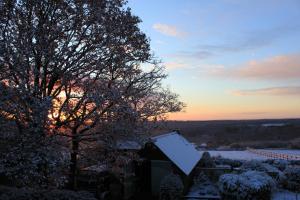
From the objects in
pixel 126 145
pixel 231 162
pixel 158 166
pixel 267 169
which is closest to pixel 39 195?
pixel 126 145

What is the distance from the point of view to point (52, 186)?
49.0 ft

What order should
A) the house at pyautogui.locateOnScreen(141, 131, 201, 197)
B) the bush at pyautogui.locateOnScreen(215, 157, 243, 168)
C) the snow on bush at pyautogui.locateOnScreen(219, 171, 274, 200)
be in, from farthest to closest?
the bush at pyautogui.locateOnScreen(215, 157, 243, 168), the house at pyautogui.locateOnScreen(141, 131, 201, 197), the snow on bush at pyautogui.locateOnScreen(219, 171, 274, 200)

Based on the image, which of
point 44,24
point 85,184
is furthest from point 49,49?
point 85,184

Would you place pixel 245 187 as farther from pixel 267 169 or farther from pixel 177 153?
pixel 267 169

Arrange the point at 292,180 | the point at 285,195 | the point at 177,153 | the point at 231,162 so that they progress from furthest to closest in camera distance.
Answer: the point at 231,162, the point at 292,180, the point at 177,153, the point at 285,195

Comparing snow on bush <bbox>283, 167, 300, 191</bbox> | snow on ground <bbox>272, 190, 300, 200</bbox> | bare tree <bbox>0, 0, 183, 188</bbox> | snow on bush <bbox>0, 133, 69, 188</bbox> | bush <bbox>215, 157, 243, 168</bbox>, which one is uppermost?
bare tree <bbox>0, 0, 183, 188</bbox>

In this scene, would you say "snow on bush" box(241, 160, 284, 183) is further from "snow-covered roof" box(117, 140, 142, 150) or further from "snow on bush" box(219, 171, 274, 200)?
"snow-covered roof" box(117, 140, 142, 150)

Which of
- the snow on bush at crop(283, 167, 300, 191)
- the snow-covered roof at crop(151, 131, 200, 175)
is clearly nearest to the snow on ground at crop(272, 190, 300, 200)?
the snow on bush at crop(283, 167, 300, 191)

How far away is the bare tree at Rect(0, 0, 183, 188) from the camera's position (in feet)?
48.1

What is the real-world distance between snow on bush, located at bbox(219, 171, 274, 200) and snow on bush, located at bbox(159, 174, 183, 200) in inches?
84.7

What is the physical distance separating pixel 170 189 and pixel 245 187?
12.4 ft

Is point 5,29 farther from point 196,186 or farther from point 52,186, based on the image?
point 196,186

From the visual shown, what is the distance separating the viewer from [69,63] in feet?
57.2

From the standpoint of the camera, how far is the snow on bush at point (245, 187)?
23312 millimetres
